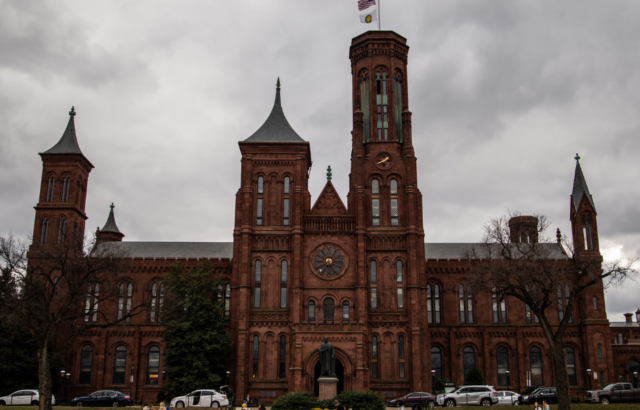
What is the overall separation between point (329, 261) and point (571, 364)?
2747 cm

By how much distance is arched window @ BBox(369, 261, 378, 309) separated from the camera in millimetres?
56156

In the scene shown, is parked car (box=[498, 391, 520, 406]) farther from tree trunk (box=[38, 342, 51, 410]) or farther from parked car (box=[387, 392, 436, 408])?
tree trunk (box=[38, 342, 51, 410])

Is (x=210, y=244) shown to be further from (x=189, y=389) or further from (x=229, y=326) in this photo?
Result: (x=189, y=389)

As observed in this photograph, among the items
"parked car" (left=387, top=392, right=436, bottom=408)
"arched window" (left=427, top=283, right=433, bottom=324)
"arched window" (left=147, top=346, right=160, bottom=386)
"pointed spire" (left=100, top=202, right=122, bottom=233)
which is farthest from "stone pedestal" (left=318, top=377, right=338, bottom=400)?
"pointed spire" (left=100, top=202, right=122, bottom=233)

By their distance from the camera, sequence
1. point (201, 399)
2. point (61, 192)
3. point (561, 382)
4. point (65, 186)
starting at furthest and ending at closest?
point (65, 186) → point (61, 192) → point (201, 399) → point (561, 382)

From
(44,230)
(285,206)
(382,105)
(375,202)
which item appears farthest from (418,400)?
(44,230)

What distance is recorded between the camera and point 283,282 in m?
Result: 56.8

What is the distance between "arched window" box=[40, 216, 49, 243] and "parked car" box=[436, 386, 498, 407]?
44.0 metres

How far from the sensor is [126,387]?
198 ft

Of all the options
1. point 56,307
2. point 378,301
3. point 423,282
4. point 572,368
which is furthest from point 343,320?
point 56,307

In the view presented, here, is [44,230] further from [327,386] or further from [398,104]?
[327,386]

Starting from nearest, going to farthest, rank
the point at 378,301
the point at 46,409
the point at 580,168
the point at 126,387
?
the point at 46,409
the point at 378,301
the point at 126,387
the point at 580,168

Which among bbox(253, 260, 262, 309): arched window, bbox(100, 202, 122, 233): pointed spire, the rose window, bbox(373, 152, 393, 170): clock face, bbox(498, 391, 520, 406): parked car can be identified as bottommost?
bbox(498, 391, 520, 406): parked car

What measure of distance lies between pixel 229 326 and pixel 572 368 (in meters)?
34.4
